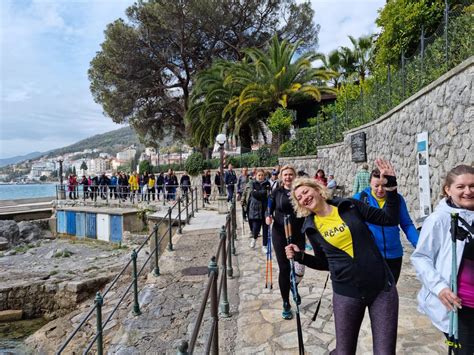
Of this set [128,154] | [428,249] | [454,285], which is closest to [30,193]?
[128,154]

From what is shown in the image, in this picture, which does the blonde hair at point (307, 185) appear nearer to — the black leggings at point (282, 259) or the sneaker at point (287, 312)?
the black leggings at point (282, 259)

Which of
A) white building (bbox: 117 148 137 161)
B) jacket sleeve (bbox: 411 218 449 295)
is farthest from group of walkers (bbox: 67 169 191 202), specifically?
white building (bbox: 117 148 137 161)

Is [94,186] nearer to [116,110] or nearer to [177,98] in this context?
[116,110]

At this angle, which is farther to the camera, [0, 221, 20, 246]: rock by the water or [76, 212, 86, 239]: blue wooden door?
[76, 212, 86, 239]: blue wooden door

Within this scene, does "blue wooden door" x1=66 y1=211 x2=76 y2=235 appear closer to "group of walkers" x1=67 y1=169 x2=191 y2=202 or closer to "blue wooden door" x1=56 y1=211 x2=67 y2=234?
"blue wooden door" x1=56 y1=211 x2=67 y2=234

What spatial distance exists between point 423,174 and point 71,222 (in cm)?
2035

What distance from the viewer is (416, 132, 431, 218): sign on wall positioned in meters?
6.45

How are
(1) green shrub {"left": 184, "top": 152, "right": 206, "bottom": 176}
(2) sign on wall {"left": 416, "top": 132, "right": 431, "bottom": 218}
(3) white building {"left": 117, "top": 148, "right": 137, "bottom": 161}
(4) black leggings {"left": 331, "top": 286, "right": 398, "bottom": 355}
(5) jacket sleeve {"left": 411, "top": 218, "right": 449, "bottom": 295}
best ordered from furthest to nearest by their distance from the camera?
(3) white building {"left": 117, "top": 148, "right": 137, "bottom": 161}
(1) green shrub {"left": 184, "top": 152, "right": 206, "bottom": 176}
(2) sign on wall {"left": 416, "top": 132, "right": 431, "bottom": 218}
(4) black leggings {"left": 331, "top": 286, "right": 398, "bottom": 355}
(5) jacket sleeve {"left": 411, "top": 218, "right": 449, "bottom": 295}

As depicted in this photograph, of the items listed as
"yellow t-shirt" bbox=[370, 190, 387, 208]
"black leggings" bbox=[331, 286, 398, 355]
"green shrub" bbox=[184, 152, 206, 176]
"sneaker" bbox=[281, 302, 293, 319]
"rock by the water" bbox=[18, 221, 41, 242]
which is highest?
"green shrub" bbox=[184, 152, 206, 176]

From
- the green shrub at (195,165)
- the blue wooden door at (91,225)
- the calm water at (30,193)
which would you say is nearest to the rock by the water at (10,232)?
the blue wooden door at (91,225)

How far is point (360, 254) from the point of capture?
2209 mm

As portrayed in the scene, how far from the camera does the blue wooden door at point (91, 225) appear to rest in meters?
19.3

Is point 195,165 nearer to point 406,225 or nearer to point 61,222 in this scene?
point 61,222

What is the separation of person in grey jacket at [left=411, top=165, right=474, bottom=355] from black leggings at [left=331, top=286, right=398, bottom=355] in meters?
0.21
